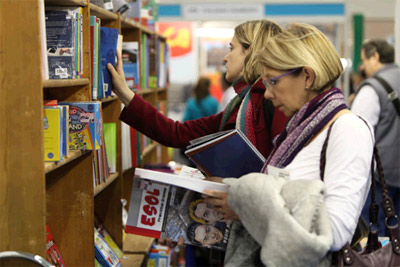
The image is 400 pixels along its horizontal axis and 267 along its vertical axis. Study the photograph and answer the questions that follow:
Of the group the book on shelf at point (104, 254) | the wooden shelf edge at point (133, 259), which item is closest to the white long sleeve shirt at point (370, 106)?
the wooden shelf edge at point (133, 259)

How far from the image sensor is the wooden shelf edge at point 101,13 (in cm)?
260

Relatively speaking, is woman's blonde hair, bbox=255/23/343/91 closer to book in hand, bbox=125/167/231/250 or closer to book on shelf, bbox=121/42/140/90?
book in hand, bbox=125/167/231/250

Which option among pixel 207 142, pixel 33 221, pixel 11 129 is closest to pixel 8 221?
pixel 33 221

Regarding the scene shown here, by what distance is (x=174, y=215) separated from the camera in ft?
7.18

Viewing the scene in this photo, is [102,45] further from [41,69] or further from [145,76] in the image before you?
[145,76]

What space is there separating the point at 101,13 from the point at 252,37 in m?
0.74

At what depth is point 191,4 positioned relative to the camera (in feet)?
22.5

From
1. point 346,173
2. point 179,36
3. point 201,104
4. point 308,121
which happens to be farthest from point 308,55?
point 179,36

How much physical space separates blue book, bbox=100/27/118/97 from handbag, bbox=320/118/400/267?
1227 mm

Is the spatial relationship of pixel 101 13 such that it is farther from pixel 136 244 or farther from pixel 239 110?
pixel 136 244

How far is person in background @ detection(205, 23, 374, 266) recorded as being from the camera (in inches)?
67.3

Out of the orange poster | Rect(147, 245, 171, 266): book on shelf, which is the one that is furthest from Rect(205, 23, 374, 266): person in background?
the orange poster

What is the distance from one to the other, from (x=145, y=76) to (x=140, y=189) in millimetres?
2248

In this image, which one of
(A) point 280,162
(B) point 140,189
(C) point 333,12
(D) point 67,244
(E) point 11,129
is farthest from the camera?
(C) point 333,12
